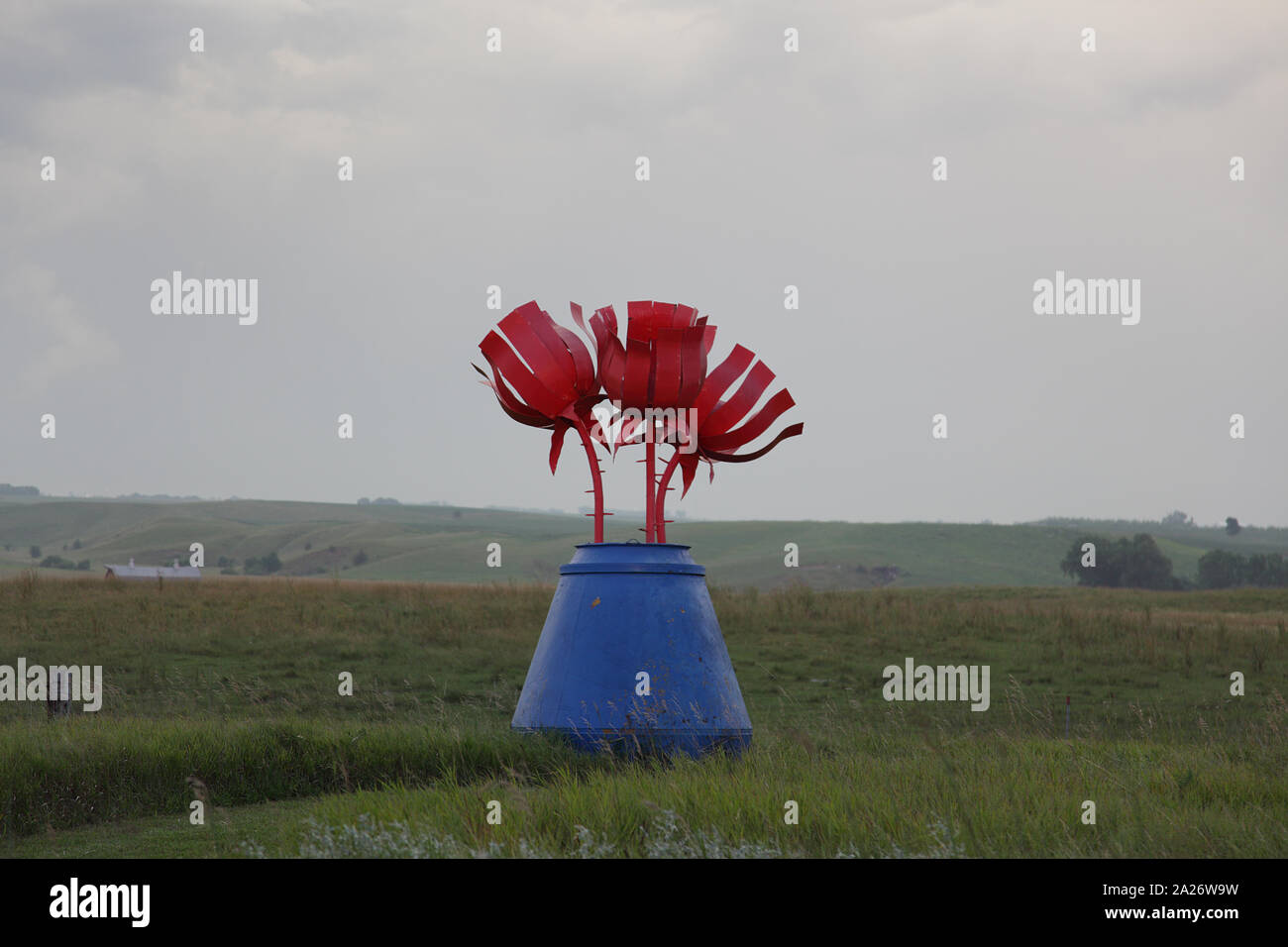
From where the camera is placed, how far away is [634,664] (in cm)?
941

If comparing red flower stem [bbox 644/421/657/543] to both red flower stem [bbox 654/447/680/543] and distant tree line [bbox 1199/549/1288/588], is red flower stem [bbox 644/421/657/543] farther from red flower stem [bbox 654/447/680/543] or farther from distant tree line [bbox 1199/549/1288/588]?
distant tree line [bbox 1199/549/1288/588]

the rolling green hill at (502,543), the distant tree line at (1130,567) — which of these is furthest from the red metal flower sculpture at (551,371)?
the distant tree line at (1130,567)

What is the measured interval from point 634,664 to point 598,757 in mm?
776

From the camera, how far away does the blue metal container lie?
9359 millimetres

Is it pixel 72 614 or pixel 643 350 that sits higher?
pixel 643 350

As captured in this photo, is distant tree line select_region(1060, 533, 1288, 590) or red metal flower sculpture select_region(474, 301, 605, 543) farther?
distant tree line select_region(1060, 533, 1288, 590)

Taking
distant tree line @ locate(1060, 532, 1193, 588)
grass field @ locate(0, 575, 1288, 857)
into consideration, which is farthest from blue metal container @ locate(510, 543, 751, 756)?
distant tree line @ locate(1060, 532, 1193, 588)

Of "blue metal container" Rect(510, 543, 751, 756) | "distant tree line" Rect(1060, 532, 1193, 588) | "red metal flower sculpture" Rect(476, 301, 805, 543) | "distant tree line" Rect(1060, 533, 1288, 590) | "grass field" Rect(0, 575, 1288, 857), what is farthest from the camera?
"distant tree line" Rect(1060, 533, 1288, 590)

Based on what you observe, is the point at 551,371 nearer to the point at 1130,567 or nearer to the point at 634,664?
the point at 634,664

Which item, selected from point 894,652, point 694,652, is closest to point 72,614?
point 894,652

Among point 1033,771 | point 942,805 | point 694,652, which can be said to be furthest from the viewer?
point 694,652
